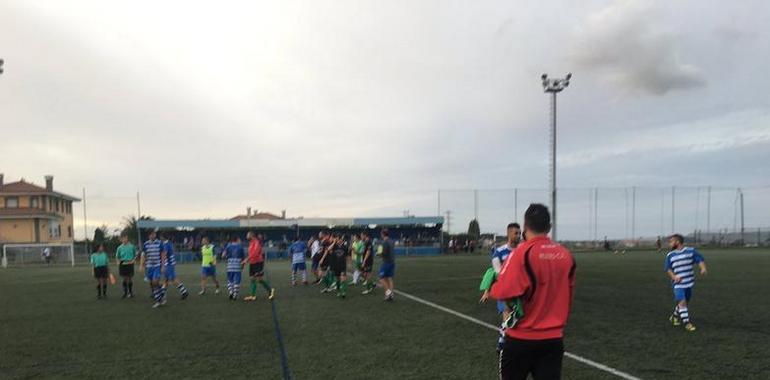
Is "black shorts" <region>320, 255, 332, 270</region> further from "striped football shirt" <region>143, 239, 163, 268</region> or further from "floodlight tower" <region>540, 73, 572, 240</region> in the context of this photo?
"floodlight tower" <region>540, 73, 572, 240</region>

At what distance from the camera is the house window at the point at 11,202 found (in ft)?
212

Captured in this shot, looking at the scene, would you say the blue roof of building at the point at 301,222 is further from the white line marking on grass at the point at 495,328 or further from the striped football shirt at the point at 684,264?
the striped football shirt at the point at 684,264

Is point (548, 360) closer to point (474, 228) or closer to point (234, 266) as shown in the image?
point (234, 266)

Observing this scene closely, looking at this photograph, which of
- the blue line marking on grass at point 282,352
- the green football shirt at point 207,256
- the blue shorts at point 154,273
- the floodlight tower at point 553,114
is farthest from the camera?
the floodlight tower at point 553,114

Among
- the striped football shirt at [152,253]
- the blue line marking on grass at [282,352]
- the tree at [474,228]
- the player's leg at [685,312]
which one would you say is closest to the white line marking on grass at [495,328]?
the player's leg at [685,312]

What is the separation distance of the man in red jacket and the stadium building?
2042 inches

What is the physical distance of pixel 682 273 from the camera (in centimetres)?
992

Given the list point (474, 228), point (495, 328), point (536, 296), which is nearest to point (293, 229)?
point (474, 228)

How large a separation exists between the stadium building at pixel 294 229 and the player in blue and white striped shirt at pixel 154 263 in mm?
40855

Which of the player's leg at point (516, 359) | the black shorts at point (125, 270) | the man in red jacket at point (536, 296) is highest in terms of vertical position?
the man in red jacket at point (536, 296)

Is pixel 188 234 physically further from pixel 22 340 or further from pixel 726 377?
pixel 726 377

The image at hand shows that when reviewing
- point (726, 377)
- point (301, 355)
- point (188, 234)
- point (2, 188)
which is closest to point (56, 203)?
point (2, 188)

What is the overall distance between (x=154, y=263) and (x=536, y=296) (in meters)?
13.3

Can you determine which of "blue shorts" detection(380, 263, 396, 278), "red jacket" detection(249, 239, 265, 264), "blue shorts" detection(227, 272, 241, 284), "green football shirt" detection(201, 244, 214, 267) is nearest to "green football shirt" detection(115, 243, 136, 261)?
"green football shirt" detection(201, 244, 214, 267)
